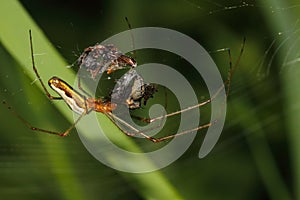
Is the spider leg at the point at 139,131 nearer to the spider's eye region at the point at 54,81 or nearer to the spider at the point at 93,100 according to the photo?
the spider at the point at 93,100

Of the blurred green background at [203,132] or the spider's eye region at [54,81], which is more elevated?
the spider's eye region at [54,81]

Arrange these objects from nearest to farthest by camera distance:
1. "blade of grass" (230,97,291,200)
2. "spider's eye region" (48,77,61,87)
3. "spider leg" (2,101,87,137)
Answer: "spider's eye region" (48,77,61,87) → "spider leg" (2,101,87,137) → "blade of grass" (230,97,291,200)

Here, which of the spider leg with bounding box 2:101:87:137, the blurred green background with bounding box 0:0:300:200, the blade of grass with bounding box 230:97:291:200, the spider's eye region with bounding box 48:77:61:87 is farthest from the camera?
the blade of grass with bounding box 230:97:291:200

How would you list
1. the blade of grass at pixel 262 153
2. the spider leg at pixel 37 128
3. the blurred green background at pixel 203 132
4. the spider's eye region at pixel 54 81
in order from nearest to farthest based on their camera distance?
the spider's eye region at pixel 54 81 → the spider leg at pixel 37 128 → the blurred green background at pixel 203 132 → the blade of grass at pixel 262 153

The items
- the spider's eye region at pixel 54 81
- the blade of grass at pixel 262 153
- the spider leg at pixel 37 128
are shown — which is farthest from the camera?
the blade of grass at pixel 262 153

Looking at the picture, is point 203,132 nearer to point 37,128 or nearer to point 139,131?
point 139,131

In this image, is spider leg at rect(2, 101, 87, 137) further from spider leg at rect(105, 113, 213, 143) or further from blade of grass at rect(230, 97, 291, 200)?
blade of grass at rect(230, 97, 291, 200)

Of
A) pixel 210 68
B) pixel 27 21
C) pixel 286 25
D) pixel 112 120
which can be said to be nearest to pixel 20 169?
pixel 112 120

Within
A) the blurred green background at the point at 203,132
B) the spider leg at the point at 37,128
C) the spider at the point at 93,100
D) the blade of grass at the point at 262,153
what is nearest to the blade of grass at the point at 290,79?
the blurred green background at the point at 203,132

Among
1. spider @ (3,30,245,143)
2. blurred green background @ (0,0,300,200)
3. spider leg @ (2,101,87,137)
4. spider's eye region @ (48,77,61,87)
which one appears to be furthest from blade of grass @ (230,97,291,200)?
spider's eye region @ (48,77,61,87)
